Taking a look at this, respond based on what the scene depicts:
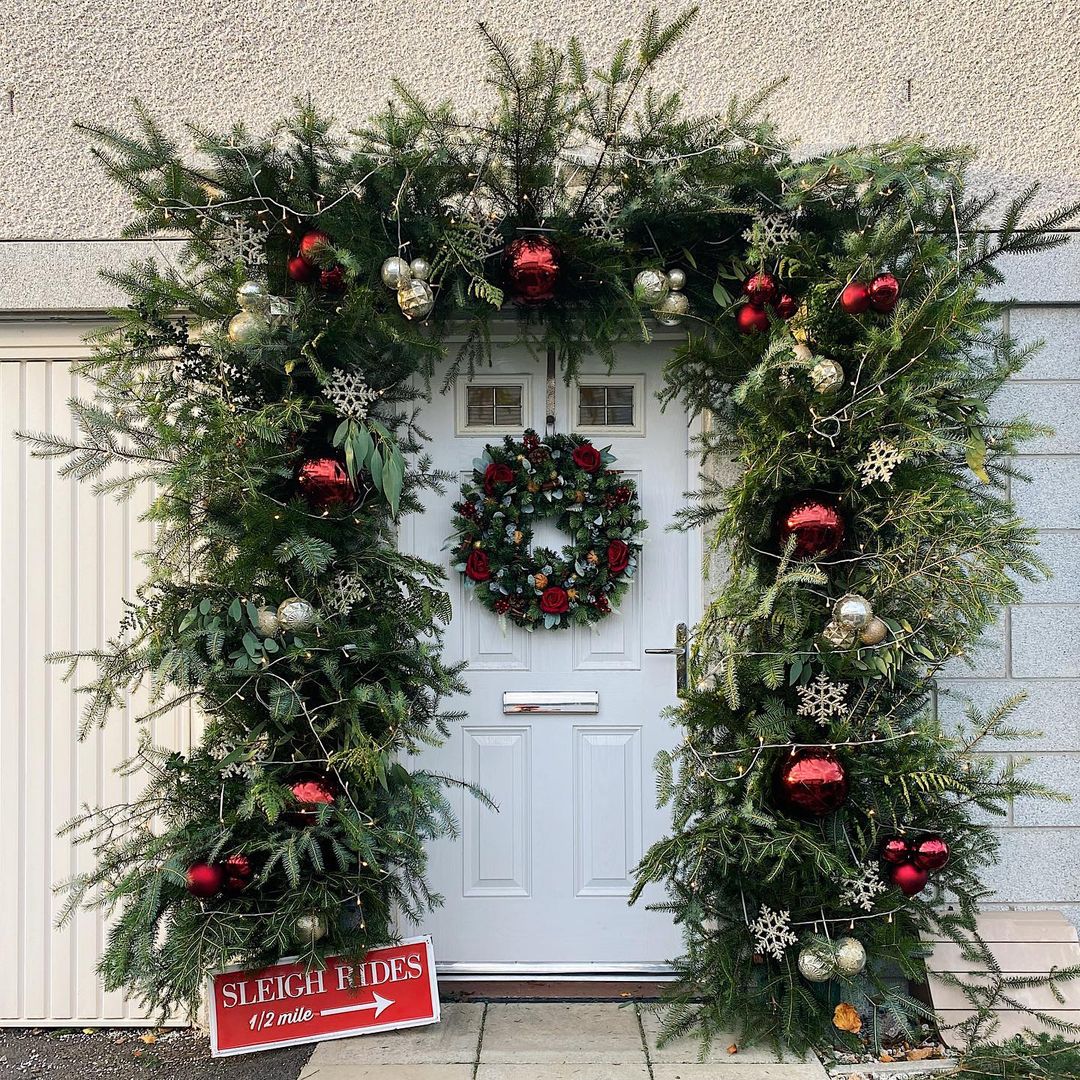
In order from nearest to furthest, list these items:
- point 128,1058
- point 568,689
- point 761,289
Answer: point 761,289 → point 128,1058 → point 568,689

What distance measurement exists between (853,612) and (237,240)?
2.16 metres

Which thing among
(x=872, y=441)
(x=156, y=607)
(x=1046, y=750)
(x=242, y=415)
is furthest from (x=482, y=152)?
(x=1046, y=750)

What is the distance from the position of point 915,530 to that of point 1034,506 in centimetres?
92

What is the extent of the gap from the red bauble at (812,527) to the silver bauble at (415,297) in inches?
49.8

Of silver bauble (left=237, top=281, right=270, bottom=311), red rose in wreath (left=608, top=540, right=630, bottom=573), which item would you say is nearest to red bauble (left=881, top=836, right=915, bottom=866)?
red rose in wreath (left=608, top=540, right=630, bottom=573)

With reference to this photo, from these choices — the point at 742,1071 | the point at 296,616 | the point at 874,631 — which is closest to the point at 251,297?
the point at 296,616

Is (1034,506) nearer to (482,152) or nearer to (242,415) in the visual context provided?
(482,152)

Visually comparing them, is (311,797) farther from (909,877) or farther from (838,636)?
(909,877)

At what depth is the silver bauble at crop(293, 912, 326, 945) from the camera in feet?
8.55

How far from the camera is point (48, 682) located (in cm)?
308

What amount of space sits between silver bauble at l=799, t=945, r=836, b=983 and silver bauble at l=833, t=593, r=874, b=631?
38.0 inches

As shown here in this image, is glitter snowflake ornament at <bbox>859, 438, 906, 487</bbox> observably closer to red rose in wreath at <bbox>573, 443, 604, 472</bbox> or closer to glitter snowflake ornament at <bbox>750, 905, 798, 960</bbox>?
red rose in wreath at <bbox>573, 443, 604, 472</bbox>

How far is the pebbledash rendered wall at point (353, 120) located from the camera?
10.1ft

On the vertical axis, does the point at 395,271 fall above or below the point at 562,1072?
above
